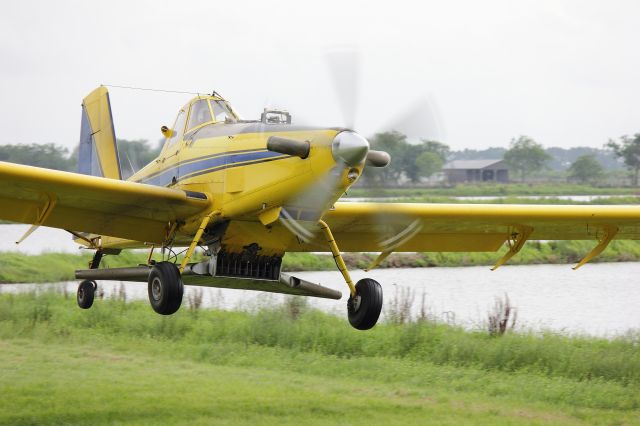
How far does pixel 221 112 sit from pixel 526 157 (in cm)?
11921

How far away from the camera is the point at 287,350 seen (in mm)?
16484

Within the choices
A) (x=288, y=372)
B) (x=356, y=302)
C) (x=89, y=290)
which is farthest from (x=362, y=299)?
(x=89, y=290)

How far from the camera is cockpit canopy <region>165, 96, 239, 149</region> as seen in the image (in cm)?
1162

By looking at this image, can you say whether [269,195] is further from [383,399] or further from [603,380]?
[603,380]

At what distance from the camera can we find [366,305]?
36.6ft

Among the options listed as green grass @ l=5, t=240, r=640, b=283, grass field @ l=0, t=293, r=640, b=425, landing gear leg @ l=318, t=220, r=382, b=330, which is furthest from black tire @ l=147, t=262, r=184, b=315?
green grass @ l=5, t=240, r=640, b=283

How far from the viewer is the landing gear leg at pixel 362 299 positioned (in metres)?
11.1

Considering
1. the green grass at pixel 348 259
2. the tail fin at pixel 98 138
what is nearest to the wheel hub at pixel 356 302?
the tail fin at pixel 98 138

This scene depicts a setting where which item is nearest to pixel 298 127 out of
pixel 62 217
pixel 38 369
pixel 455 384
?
pixel 62 217

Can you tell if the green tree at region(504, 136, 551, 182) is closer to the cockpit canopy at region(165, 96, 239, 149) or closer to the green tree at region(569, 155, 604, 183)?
the green tree at region(569, 155, 604, 183)

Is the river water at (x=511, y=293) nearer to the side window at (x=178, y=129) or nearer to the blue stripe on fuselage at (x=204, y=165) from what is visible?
the blue stripe on fuselage at (x=204, y=165)

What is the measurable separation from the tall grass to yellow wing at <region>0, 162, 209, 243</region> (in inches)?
214

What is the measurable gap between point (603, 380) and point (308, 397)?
5345mm

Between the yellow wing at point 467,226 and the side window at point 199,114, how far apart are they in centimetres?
204
